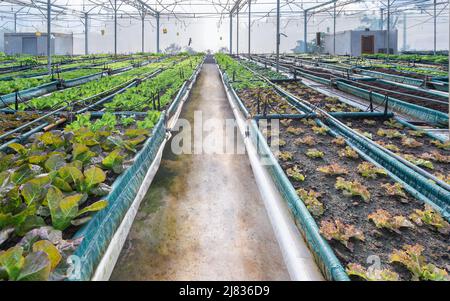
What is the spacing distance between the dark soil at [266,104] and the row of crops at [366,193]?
61cm

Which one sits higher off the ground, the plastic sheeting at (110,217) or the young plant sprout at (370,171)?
the young plant sprout at (370,171)

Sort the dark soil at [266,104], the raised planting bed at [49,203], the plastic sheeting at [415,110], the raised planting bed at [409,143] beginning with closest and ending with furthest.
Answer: the raised planting bed at [49,203] → the raised planting bed at [409,143] → the plastic sheeting at [415,110] → the dark soil at [266,104]

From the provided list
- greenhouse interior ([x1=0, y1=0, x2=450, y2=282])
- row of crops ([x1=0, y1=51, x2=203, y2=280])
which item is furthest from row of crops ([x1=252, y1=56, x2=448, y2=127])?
row of crops ([x1=0, y1=51, x2=203, y2=280])

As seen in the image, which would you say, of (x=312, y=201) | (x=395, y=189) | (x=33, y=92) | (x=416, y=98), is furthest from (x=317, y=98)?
Answer: (x=33, y=92)

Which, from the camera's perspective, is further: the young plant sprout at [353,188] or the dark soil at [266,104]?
the dark soil at [266,104]

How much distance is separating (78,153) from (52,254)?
6.37 feet

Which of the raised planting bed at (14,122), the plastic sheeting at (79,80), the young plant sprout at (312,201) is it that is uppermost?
the plastic sheeting at (79,80)

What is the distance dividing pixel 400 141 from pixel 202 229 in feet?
12.7

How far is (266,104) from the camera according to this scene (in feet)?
22.4

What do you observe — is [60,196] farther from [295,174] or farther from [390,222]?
[390,222]

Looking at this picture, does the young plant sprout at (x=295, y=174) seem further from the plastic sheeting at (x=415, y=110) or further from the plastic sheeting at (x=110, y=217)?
the plastic sheeting at (x=415, y=110)

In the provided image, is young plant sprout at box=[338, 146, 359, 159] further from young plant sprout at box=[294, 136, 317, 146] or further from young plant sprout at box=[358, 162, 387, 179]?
young plant sprout at box=[294, 136, 317, 146]

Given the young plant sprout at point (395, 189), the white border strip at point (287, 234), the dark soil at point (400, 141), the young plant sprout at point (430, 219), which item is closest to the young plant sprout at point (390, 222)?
the young plant sprout at point (430, 219)

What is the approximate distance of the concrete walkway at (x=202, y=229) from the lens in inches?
112
